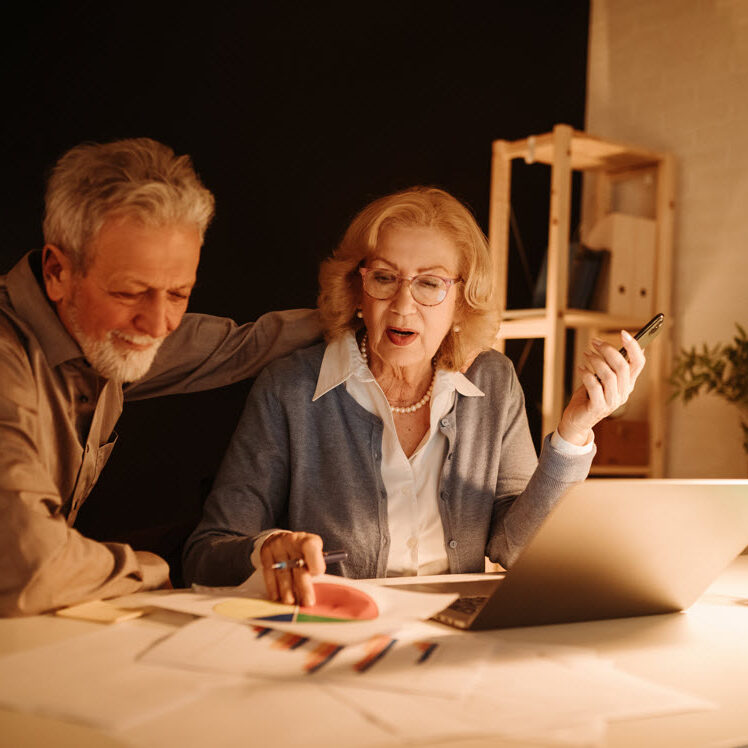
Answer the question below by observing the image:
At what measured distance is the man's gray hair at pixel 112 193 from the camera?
139cm

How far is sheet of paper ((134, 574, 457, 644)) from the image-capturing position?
0.95 metres

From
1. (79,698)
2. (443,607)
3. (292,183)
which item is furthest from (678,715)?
(292,183)

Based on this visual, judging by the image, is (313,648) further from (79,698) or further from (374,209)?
(374,209)

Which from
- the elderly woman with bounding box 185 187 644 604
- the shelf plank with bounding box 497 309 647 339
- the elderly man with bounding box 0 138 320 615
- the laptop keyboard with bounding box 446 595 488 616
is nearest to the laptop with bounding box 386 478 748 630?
the laptop keyboard with bounding box 446 595 488 616

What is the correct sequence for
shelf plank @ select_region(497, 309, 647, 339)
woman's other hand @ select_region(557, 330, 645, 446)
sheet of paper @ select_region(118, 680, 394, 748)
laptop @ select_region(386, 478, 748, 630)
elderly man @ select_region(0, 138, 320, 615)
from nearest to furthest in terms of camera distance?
sheet of paper @ select_region(118, 680, 394, 748)
laptop @ select_region(386, 478, 748, 630)
elderly man @ select_region(0, 138, 320, 615)
woman's other hand @ select_region(557, 330, 645, 446)
shelf plank @ select_region(497, 309, 647, 339)

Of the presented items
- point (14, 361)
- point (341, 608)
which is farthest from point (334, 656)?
point (14, 361)

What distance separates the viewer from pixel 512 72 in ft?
12.0

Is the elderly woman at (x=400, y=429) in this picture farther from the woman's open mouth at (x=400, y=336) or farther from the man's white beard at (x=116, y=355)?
the man's white beard at (x=116, y=355)

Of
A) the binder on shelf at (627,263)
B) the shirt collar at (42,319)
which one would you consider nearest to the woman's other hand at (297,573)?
the shirt collar at (42,319)

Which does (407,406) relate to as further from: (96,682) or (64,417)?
(96,682)

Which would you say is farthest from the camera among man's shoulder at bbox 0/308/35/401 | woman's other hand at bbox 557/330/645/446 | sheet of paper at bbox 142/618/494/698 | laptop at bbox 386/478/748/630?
woman's other hand at bbox 557/330/645/446

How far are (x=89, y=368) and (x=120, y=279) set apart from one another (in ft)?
0.50

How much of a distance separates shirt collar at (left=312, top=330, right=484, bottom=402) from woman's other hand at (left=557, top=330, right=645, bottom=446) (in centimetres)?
32

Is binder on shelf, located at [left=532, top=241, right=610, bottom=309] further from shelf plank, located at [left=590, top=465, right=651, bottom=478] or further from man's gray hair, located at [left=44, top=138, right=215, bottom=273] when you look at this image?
man's gray hair, located at [left=44, top=138, right=215, bottom=273]
